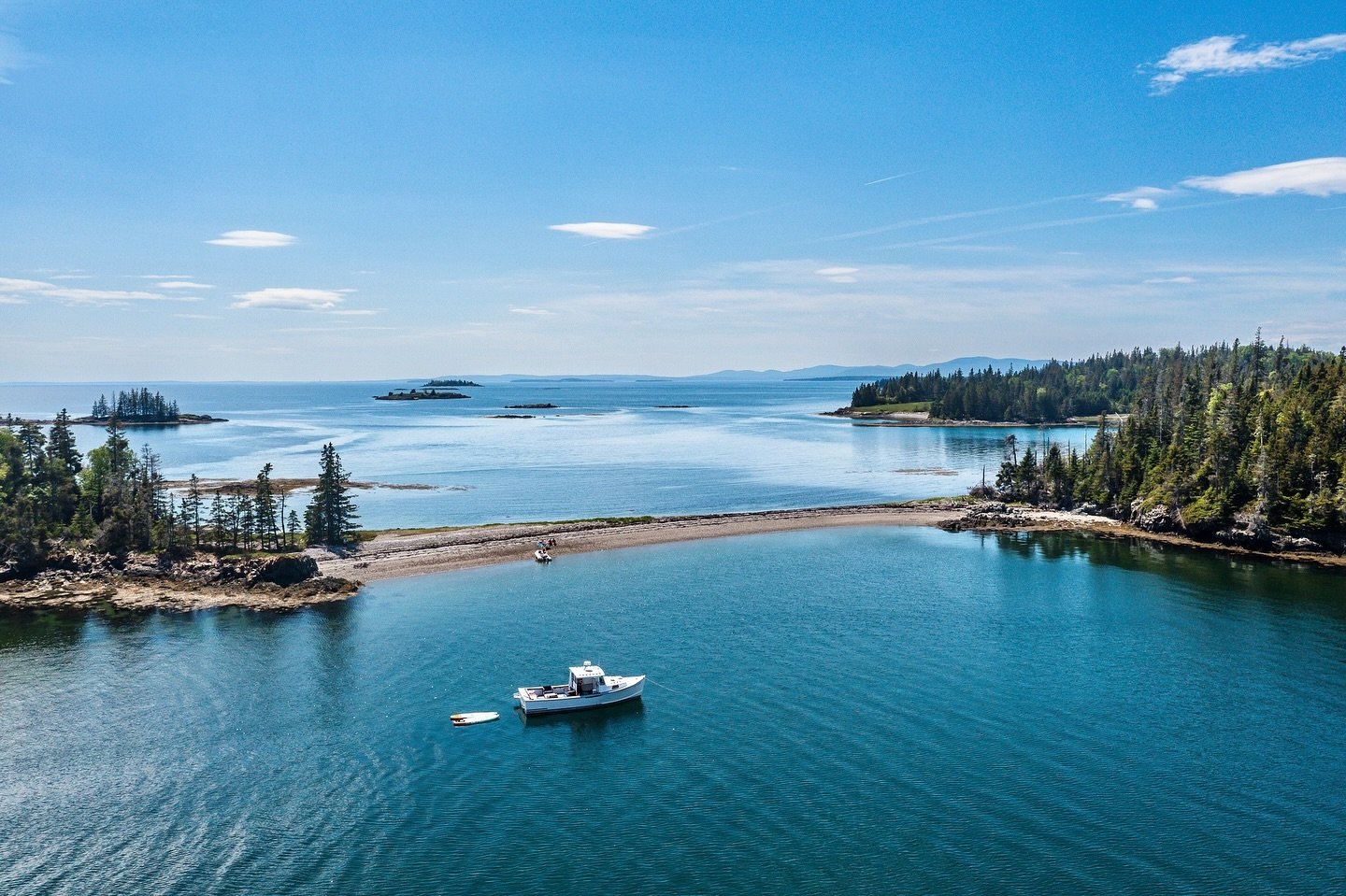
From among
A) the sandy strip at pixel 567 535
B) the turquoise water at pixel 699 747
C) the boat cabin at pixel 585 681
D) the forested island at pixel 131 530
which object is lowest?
the turquoise water at pixel 699 747

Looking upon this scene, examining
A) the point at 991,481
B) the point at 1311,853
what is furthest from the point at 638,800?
the point at 991,481

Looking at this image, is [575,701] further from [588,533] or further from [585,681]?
[588,533]

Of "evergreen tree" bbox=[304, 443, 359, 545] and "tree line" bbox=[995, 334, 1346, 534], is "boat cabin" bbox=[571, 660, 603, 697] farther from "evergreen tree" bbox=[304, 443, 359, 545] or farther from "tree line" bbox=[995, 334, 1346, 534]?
"tree line" bbox=[995, 334, 1346, 534]

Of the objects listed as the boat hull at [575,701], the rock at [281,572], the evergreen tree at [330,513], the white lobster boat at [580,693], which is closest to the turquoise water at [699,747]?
the boat hull at [575,701]

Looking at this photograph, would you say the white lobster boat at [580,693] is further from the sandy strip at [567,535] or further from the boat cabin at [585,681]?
the sandy strip at [567,535]

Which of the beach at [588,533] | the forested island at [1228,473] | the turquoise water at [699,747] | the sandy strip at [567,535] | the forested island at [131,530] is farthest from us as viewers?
the forested island at [1228,473]
